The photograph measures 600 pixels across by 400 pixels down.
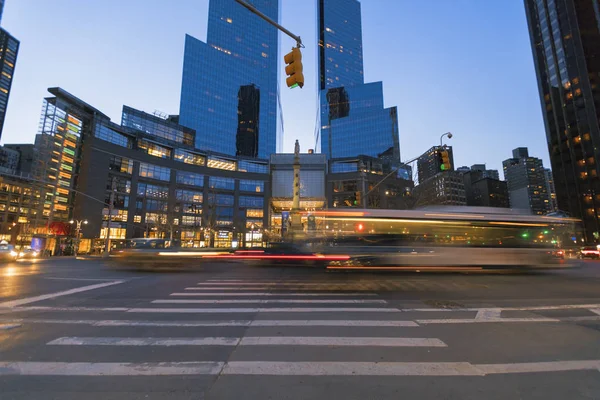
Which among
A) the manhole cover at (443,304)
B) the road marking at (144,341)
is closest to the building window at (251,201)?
the manhole cover at (443,304)

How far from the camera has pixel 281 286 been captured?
11.4 m

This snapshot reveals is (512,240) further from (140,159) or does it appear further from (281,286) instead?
(140,159)

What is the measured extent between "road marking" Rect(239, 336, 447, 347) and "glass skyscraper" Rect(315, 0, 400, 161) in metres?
115

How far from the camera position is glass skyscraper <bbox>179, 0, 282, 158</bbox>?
111188 mm

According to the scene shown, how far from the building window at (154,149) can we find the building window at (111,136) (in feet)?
10.4

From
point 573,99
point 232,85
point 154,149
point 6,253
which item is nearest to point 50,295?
point 6,253

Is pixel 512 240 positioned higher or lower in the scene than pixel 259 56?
lower

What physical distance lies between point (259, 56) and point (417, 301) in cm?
14729

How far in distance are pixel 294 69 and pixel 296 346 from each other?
7585 mm

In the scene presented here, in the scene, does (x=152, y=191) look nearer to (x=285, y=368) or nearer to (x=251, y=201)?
(x=251, y=201)

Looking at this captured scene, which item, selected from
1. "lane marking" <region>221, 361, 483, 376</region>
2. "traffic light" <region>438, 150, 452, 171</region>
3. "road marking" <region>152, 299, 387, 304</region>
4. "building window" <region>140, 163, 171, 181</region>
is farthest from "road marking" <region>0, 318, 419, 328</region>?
"building window" <region>140, 163, 171, 181</region>

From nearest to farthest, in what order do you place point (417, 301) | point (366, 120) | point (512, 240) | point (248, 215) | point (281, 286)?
point (417, 301) → point (281, 286) → point (512, 240) → point (248, 215) → point (366, 120)

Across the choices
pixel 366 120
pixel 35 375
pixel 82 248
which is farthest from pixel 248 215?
pixel 35 375

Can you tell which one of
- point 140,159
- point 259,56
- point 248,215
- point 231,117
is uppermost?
point 259,56
